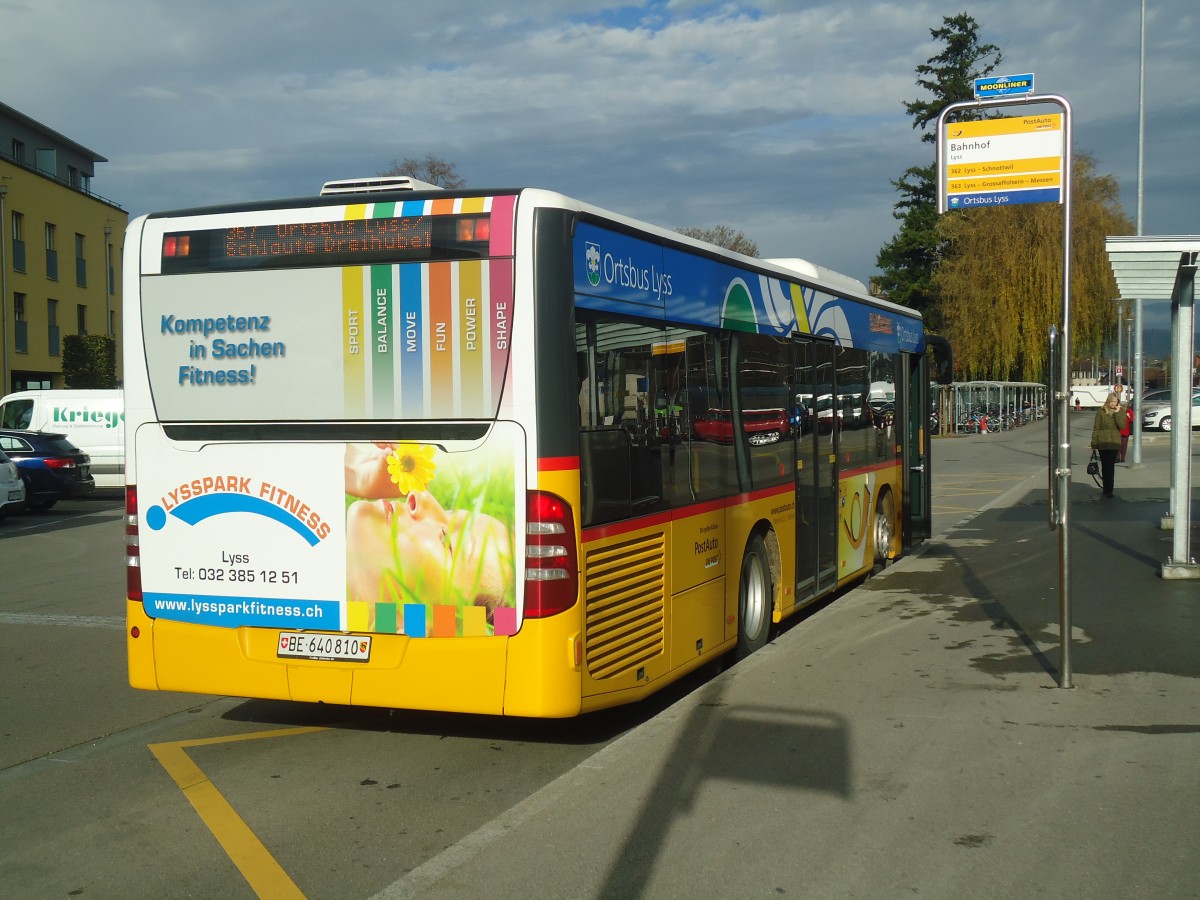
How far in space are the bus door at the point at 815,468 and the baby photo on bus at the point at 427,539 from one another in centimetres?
444

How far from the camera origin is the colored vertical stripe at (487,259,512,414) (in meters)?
5.78

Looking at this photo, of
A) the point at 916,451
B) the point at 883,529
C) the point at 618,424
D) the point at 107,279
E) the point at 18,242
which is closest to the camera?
the point at 618,424

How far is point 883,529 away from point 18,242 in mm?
41823

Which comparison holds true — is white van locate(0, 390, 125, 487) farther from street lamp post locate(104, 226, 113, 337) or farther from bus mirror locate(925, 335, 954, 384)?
street lamp post locate(104, 226, 113, 337)

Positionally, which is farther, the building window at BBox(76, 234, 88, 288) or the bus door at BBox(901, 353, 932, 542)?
the building window at BBox(76, 234, 88, 288)

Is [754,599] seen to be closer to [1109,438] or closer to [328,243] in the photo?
[328,243]

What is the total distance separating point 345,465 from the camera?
613 centimetres

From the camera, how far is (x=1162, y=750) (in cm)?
586

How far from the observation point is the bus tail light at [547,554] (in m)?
5.77

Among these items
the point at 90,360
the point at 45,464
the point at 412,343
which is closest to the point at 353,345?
the point at 412,343

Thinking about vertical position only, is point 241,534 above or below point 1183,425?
below

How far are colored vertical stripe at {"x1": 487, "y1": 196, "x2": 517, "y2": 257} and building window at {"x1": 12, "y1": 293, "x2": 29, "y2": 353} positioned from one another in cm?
4496

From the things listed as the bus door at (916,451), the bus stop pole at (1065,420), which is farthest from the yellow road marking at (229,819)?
the bus door at (916,451)

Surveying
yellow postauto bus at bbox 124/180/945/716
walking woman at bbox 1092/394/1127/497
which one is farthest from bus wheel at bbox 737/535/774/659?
walking woman at bbox 1092/394/1127/497
